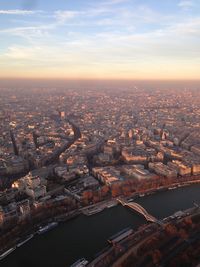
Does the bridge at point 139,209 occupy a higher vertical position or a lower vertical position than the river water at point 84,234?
higher

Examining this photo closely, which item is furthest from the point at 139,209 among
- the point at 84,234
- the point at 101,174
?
the point at 101,174

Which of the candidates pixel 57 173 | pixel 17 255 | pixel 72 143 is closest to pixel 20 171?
pixel 57 173

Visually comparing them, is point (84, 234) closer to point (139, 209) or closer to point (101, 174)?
point (139, 209)

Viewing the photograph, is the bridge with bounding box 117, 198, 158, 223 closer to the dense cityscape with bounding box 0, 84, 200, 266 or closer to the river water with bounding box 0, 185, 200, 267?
A: the dense cityscape with bounding box 0, 84, 200, 266

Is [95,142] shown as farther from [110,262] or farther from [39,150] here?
[110,262]

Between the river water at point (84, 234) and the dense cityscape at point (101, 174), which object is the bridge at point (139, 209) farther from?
the river water at point (84, 234)

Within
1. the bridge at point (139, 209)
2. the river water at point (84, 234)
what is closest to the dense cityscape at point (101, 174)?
the bridge at point (139, 209)
